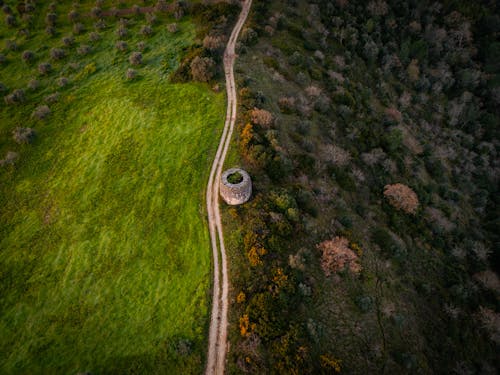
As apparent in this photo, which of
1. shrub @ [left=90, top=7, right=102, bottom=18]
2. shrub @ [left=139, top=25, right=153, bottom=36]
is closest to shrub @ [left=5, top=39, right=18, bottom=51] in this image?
shrub @ [left=90, top=7, right=102, bottom=18]

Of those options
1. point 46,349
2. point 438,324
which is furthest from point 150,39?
point 438,324

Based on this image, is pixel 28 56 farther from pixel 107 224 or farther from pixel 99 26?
pixel 107 224

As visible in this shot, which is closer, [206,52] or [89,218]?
[89,218]

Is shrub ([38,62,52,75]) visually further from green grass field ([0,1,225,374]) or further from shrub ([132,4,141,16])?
shrub ([132,4,141,16])

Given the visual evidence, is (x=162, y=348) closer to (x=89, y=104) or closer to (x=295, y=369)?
(x=295, y=369)

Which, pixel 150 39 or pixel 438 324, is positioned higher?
pixel 150 39

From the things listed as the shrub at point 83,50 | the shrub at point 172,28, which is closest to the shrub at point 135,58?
the shrub at point 83,50
